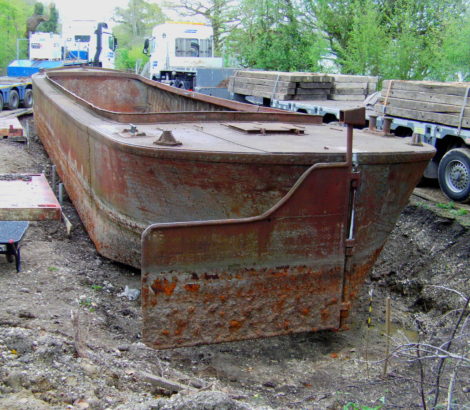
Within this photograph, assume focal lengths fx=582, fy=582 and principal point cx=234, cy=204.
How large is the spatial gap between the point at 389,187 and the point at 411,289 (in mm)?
2434

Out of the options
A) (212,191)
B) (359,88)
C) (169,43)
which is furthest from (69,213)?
(169,43)

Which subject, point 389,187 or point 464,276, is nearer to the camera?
point 389,187

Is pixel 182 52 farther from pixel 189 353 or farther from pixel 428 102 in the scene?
pixel 189 353

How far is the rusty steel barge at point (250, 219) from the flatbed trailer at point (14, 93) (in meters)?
13.9

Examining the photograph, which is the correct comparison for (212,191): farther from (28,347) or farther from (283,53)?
(283,53)

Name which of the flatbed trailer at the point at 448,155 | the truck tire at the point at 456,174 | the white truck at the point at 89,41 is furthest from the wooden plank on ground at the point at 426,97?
the white truck at the point at 89,41

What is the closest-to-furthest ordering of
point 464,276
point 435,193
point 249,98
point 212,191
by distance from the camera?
point 212,191 → point 464,276 → point 435,193 → point 249,98

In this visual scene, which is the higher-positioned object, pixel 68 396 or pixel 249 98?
pixel 249 98

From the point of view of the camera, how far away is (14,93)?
18.0 metres

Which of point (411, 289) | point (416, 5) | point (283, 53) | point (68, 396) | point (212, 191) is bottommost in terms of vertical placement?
point (411, 289)

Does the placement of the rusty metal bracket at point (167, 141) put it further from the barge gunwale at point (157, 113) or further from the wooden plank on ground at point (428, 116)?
the wooden plank on ground at point (428, 116)

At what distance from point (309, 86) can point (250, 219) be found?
9.61m

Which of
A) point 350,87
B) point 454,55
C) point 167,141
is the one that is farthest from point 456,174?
point 454,55

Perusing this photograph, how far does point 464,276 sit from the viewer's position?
227 inches
